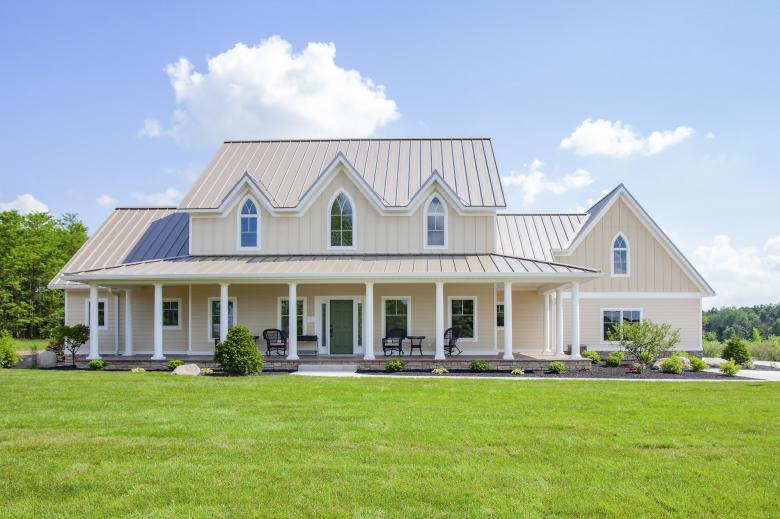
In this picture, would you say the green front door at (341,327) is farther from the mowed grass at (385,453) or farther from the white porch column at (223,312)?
the mowed grass at (385,453)

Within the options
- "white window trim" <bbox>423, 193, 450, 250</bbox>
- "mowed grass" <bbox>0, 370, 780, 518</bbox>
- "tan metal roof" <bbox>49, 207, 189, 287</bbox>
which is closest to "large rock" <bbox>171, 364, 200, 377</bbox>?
"mowed grass" <bbox>0, 370, 780, 518</bbox>

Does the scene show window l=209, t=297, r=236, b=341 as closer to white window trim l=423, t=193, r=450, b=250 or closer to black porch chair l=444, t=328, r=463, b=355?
white window trim l=423, t=193, r=450, b=250

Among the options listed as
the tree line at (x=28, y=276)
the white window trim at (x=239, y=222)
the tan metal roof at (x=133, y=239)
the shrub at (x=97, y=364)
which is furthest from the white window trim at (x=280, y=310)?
the tree line at (x=28, y=276)

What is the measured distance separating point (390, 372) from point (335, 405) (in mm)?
7283

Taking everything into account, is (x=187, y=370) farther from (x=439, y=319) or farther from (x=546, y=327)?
(x=546, y=327)

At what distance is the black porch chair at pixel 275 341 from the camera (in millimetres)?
20875

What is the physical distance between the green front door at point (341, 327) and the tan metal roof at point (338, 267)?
5.94ft

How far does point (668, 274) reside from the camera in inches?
1002

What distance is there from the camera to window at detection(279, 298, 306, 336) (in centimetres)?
2242

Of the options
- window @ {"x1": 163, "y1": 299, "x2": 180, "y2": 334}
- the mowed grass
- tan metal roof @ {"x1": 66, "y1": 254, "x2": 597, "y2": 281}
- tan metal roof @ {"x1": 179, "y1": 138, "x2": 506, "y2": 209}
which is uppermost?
tan metal roof @ {"x1": 179, "y1": 138, "x2": 506, "y2": 209}

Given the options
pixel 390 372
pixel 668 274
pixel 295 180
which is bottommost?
pixel 390 372

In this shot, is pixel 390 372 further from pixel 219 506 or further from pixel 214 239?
pixel 219 506

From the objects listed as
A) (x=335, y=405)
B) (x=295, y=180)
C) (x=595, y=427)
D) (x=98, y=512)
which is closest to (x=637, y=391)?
(x=595, y=427)

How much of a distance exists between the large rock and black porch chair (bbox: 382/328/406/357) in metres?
6.27
